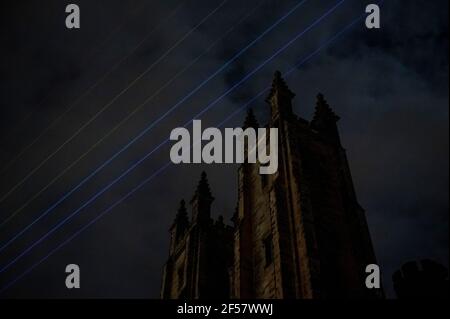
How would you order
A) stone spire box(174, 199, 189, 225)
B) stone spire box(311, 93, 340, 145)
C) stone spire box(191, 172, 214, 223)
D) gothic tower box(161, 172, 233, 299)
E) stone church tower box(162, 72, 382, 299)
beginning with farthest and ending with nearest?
stone spire box(174, 199, 189, 225) → stone spire box(191, 172, 214, 223) → gothic tower box(161, 172, 233, 299) → stone spire box(311, 93, 340, 145) → stone church tower box(162, 72, 382, 299)

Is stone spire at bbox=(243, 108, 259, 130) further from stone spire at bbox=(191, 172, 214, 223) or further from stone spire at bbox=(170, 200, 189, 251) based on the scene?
stone spire at bbox=(170, 200, 189, 251)

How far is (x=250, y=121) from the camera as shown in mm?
33781

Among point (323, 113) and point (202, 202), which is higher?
point (323, 113)

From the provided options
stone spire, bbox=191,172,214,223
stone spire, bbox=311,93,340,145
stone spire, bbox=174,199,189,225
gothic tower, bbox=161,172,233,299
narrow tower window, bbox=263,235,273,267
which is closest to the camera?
narrow tower window, bbox=263,235,273,267

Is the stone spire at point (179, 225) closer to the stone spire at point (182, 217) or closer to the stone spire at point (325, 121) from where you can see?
the stone spire at point (182, 217)

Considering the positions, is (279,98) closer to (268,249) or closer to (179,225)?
(268,249)

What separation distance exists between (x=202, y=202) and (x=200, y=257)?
489 cm

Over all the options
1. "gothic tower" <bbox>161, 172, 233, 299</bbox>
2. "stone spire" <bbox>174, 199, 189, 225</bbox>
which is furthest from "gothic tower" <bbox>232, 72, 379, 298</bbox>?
"stone spire" <bbox>174, 199, 189, 225</bbox>

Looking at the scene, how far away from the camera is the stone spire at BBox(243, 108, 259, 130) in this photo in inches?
1312

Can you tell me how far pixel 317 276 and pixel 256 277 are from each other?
4.36m

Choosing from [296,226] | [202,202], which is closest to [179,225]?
[202,202]

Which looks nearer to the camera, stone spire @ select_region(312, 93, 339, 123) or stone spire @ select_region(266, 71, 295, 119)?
stone spire @ select_region(266, 71, 295, 119)

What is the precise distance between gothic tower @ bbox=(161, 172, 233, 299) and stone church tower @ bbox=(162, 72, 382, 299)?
103 mm

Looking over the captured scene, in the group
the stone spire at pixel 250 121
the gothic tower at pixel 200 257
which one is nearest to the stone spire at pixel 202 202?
the gothic tower at pixel 200 257
